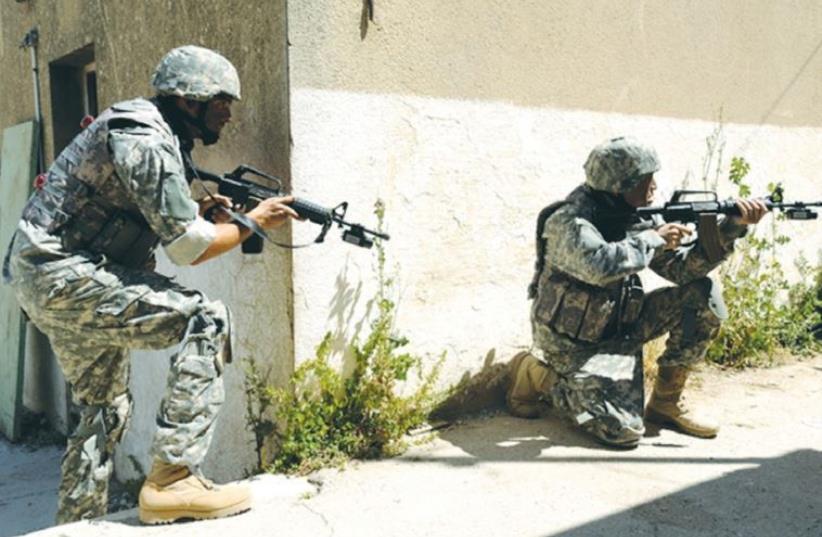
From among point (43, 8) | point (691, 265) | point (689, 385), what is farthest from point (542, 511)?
point (43, 8)

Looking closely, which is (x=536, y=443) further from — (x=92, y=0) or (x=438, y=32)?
(x=92, y=0)

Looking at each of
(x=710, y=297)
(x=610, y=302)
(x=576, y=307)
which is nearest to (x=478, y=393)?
(x=576, y=307)

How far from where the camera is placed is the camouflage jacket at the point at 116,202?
8.16 feet

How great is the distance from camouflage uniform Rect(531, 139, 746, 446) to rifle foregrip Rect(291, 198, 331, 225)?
1.19 meters

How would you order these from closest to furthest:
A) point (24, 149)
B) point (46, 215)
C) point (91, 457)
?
1. point (46, 215)
2. point (91, 457)
3. point (24, 149)

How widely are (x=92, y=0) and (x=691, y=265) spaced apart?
13.2ft

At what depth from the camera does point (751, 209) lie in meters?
3.45

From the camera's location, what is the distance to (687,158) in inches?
191

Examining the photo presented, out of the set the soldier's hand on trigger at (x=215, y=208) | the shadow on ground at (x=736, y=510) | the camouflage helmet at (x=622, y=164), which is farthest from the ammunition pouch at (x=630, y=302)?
the soldier's hand on trigger at (x=215, y=208)

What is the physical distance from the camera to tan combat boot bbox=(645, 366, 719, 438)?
3543 mm

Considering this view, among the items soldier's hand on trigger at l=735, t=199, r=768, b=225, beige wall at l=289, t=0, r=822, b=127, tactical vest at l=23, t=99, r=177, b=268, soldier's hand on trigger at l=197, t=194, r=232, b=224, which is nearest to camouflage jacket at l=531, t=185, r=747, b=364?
soldier's hand on trigger at l=735, t=199, r=768, b=225

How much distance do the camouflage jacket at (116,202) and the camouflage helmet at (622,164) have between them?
72.3 inches

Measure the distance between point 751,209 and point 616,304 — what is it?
2.48 feet

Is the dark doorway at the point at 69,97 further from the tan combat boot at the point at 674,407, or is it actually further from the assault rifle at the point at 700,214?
the tan combat boot at the point at 674,407
